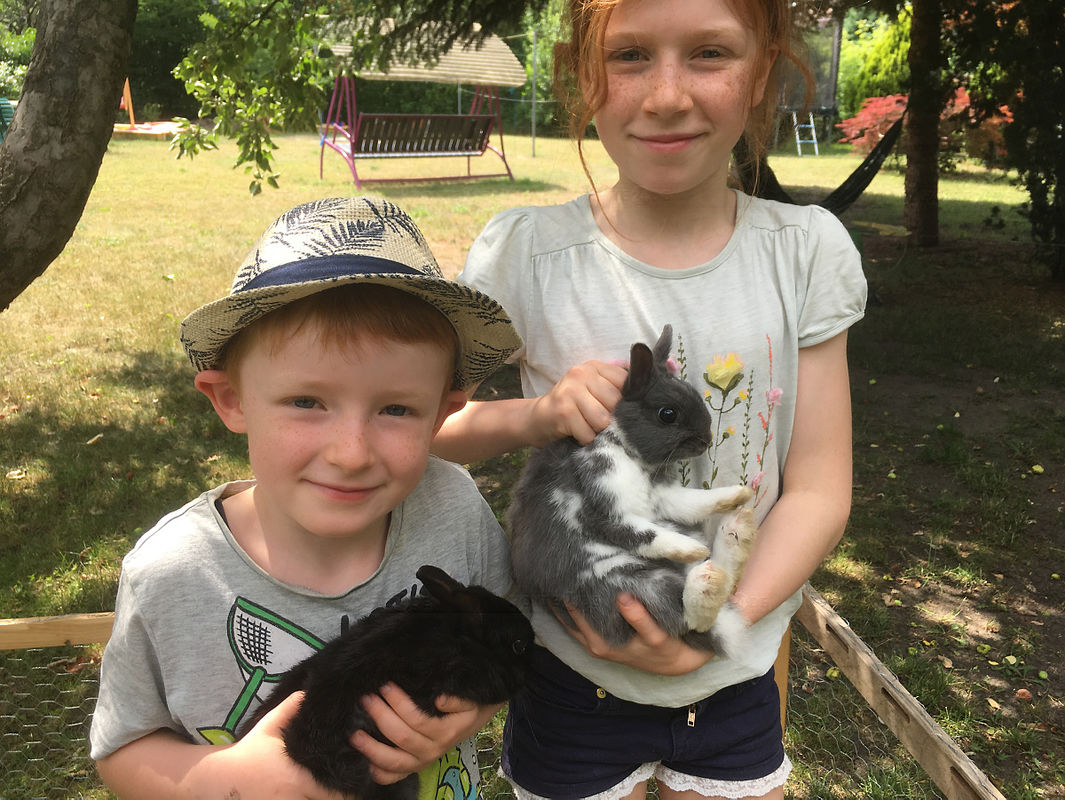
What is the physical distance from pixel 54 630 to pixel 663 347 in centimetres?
230

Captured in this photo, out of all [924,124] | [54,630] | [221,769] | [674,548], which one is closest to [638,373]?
[674,548]

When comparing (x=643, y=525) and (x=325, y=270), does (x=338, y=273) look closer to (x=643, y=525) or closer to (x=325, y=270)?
(x=325, y=270)

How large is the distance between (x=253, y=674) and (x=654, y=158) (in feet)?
4.46

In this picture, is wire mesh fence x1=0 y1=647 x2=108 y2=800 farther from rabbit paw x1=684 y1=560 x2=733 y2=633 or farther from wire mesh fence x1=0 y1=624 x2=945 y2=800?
rabbit paw x1=684 y1=560 x2=733 y2=633

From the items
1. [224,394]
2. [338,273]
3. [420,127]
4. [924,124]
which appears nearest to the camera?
[338,273]

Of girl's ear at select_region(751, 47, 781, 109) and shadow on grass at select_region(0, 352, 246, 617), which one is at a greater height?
girl's ear at select_region(751, 47, 781, 109)

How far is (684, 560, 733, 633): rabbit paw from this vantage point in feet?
5.10

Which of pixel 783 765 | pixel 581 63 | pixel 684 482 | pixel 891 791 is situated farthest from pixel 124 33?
pixel 891 791

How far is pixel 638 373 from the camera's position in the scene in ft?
5.45

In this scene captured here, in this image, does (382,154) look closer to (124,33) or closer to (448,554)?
(124,33)

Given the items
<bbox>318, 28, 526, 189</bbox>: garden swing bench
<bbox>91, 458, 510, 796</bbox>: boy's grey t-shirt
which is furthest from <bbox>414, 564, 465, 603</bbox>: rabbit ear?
<bbox>318, 28, 526, 189</bbox>: garden swing bench

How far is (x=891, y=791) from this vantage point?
10.2ft

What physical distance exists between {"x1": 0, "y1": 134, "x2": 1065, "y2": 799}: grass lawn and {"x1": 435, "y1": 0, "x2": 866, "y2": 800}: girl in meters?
1.72

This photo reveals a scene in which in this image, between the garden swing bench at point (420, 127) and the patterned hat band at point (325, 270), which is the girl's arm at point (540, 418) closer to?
the patterned hat band at point (325, 270)
